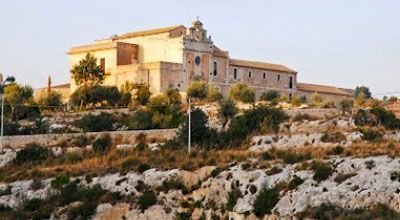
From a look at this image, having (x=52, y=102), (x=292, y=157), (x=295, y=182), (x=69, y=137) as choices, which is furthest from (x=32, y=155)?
(x=295, y=182)

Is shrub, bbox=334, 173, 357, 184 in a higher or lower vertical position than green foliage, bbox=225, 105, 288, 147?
lower

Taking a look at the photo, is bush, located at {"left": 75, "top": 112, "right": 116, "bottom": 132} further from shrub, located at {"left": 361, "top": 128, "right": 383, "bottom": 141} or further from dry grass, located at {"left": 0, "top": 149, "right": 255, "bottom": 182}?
Result: shrub, located at {"left": 361, "top": 128, "right": 383, "bottom": 141}

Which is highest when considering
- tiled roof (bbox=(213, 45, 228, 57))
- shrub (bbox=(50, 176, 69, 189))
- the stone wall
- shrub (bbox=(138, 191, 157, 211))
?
tiled roof (bbox=(213, 45, 228, 57))

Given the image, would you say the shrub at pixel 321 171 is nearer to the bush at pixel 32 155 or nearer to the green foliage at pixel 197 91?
the bush at pixel 32 155

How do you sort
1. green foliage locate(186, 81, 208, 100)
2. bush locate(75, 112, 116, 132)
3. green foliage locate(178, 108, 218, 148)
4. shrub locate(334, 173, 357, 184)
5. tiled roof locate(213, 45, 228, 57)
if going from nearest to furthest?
shrub locate(334, 173, 357, 184), green foliage locate(178, 108, 218, 148), bush locate(75, 112, 116, 132), green foliage locate(186, 81, 208, 100), tiled roof locate(213, 45, 228, 57)

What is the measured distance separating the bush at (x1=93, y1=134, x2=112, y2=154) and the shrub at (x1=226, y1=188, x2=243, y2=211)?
1455 centimetres

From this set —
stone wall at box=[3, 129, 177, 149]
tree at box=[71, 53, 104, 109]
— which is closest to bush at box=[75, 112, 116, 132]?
stone wall at box=[3, 129, 177, 149]

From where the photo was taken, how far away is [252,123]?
54594 millimetres

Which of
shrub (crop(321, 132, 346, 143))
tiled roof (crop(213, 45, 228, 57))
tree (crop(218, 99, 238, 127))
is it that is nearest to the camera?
shrub (crop(321, 132, 346, 143))

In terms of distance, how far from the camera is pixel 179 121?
62188mm

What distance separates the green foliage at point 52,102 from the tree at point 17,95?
131 cm

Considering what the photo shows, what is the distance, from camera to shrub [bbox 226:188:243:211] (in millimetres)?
39781

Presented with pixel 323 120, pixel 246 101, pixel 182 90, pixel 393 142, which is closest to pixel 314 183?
pixel 393 142

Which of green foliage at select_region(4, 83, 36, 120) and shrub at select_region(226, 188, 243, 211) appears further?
green foliage at select_region(4, 83, 36, 120)
